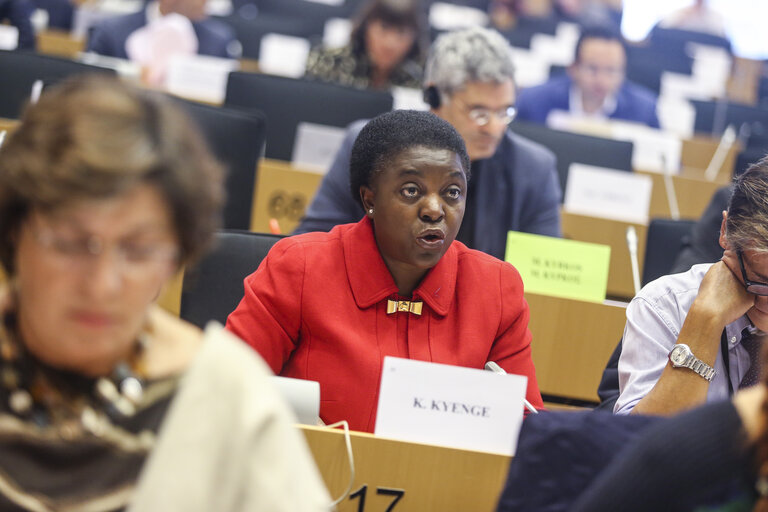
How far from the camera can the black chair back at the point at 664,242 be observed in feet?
10.4

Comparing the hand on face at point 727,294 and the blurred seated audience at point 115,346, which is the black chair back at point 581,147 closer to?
the hand on face at point 727,294

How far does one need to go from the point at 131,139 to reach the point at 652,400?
133 centimetres

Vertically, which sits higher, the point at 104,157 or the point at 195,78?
the point at 104,157

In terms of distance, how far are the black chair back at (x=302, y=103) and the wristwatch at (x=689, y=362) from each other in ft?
7.29

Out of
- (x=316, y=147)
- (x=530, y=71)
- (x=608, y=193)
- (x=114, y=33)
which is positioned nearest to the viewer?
(x=316, y=147)

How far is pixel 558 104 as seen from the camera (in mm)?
5703

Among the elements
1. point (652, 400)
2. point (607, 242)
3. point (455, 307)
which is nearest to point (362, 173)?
point (455, 307)

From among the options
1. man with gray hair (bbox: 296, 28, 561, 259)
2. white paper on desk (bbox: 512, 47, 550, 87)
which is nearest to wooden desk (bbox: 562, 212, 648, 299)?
man with gray hair (bbox: 296, 28, 561, 259)

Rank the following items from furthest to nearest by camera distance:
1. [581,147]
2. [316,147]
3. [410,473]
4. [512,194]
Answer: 1. [581,147]
2. [316,147]
3. [512,194]
4. [410,473]

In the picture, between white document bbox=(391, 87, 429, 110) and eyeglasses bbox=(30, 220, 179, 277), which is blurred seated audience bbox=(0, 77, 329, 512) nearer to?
eyeglasses bbox=(30, 220, 179, 277)

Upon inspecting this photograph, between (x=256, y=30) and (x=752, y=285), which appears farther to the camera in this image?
(x=256, y=30)

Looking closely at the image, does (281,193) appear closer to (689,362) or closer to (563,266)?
(563,266)

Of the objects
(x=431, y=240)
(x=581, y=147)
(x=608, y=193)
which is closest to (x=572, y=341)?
(x=431, y=240)

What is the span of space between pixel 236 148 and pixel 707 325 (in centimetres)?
174
